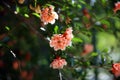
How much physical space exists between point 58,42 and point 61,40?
0.09 ft

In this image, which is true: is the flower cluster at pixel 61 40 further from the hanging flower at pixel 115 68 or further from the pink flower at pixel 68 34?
the hanging flower at pixel 115 68

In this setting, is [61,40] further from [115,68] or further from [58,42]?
[115,68]

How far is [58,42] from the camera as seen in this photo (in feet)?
7.57

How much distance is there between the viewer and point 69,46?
2.42m

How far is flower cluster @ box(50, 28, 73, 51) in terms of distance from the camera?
2305 mm

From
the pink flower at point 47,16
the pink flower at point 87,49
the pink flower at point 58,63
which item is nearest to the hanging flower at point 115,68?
the pink flower at point 58,63

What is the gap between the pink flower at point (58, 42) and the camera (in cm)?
230

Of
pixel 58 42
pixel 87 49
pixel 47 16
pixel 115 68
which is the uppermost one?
pixel 47 16

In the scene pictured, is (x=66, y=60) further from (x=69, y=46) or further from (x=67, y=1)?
(x=67, y=1)

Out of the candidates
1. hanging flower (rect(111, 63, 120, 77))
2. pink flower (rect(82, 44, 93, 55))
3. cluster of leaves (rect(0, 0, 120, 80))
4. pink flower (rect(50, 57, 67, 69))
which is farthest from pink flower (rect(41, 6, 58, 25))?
pink flower (rect(82, 44, 93, 55))

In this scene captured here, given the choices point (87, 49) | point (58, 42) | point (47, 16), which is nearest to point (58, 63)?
point (58, 42)

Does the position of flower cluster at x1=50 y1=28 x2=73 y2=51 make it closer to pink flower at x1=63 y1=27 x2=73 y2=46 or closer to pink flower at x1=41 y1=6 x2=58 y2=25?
pink flower at x1=63 y1=27 x2=73 y2=46

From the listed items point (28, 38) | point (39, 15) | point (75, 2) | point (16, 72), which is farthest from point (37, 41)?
point (39, 15)

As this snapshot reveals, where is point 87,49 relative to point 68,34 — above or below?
below
